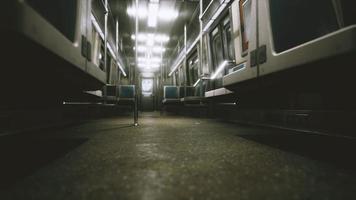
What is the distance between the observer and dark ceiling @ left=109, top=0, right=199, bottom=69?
19.0 feet

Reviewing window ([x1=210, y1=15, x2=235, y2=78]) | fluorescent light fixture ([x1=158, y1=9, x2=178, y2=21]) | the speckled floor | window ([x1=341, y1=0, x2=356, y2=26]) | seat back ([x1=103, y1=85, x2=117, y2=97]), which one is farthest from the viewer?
fluorescent light fixture ([x1=158, y1=9, x2=178, y2=21])

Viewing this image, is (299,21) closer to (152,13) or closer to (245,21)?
(245,21)

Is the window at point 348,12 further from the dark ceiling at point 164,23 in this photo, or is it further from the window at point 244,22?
the dark ceiling at point 164,23

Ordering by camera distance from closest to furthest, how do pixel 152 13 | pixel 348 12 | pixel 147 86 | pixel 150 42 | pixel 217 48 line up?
pixel 348 12 < pixel 217 48 < pixel 152 13 < pixel 150 42 < pixel 147 86

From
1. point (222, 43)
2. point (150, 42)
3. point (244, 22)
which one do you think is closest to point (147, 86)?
point (150, 42)

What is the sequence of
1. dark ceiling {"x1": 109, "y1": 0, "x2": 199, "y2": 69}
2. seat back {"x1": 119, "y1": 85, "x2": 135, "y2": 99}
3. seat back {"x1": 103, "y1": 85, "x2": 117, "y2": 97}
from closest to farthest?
seat back {"x1": 103, "y1": 85, "x2": 117, "y2": 97}
dark ceiling {"x1": 109, "y1": 0, "x2": 199, "y2": 69}
seat back {"x1": 119, "y1": 85, "x2": 135, "y2": 99}

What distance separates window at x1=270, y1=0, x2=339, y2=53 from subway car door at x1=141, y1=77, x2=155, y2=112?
1179cm

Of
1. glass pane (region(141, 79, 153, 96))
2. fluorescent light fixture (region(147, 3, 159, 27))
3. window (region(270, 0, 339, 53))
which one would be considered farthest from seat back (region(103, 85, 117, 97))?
glass pane (region(141, 79, 153, 96))

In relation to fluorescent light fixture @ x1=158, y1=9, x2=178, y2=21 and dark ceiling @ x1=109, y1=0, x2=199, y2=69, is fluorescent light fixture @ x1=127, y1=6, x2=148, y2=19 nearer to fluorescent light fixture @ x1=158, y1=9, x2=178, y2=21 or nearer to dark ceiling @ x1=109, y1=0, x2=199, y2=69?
dark ceiling @ x1=109, y1=0, x2=199, y2=69

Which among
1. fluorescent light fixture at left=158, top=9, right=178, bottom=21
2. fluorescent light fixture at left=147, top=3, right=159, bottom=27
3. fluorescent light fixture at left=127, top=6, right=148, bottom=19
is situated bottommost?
fluorescent light fixture at left=147, top=3, right=159, bottom=27

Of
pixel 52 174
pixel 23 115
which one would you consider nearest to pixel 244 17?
pixel 52 174

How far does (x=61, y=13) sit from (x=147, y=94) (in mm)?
12243

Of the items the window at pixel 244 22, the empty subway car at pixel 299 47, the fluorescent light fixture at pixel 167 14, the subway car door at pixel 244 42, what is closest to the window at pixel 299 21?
the empty subway car at pixel 299 47

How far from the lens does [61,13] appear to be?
1148 millimetres
